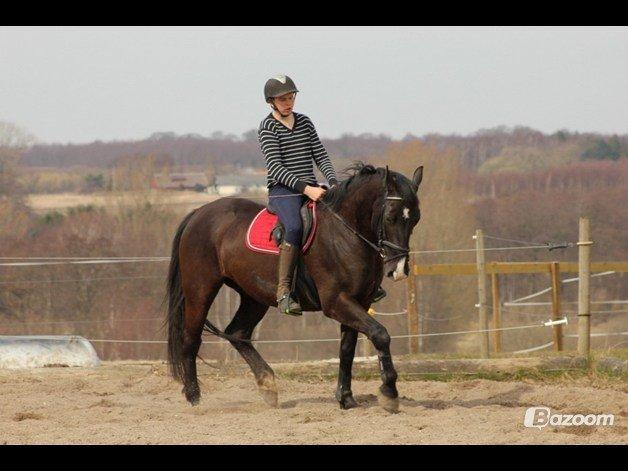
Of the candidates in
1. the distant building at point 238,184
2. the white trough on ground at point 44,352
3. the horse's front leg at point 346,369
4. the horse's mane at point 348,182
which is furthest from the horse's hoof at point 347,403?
the distant building at point 238,184

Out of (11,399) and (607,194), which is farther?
(607,194)

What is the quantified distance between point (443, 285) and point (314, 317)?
20.8ft

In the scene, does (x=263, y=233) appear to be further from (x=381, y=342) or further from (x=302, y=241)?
(x=381, y=342)

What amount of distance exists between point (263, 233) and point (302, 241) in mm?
471

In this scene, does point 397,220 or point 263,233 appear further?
point 263,233

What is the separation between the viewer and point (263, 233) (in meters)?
8.59

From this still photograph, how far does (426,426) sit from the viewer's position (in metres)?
7.16

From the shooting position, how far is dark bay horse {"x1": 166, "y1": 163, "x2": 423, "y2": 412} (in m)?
7.80

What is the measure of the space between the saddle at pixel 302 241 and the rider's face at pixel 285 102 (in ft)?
2.56

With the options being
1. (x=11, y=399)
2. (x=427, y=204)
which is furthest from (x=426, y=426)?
(x=427, y=204)

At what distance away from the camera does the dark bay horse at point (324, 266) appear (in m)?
7.80

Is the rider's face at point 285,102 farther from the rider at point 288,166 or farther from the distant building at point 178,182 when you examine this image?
the distant building at point 178,182

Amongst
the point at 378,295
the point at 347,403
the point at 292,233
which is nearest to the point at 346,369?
the point at 347,403
